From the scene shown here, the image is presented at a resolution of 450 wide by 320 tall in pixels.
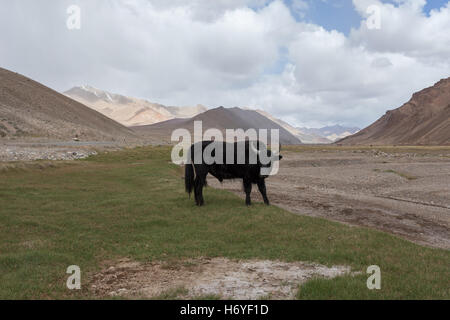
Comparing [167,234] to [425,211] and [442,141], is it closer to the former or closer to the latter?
[425,211]

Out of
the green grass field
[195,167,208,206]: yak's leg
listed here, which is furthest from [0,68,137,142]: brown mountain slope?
[195,167,208,206]: yak's leg

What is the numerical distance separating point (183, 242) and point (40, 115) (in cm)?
11618

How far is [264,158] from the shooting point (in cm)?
1388

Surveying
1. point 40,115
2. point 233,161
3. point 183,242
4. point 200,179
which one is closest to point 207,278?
point 183,242

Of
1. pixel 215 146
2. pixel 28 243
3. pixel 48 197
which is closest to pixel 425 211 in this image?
pixel 215 146

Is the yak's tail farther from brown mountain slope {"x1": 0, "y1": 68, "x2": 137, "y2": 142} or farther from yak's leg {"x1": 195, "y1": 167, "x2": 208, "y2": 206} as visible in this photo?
brown mountain slope {"x1": 0, "y1": 68, "x2": 137, "y2": 142}

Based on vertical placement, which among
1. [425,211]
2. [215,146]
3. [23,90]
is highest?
[23,90]

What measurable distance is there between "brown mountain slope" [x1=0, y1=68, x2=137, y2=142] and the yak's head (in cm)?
7355

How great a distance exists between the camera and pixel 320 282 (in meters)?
6.15

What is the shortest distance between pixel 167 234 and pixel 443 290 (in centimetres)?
705

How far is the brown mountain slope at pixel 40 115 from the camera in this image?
8401cm

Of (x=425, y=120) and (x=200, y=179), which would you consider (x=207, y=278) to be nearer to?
(x=200, y=179)

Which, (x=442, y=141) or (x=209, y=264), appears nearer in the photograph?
(x=209, y=264)
